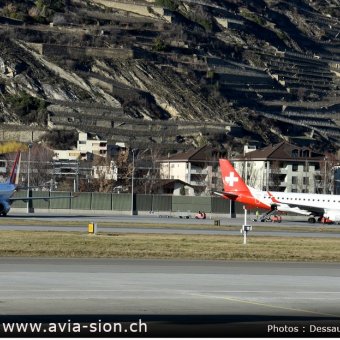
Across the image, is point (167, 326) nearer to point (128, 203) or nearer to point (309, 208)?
point (309, 208)

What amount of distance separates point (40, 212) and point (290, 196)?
21584 millimetres

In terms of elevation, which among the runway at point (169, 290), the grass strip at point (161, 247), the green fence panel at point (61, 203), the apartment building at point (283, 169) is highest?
the apartment building at point (283, 169)

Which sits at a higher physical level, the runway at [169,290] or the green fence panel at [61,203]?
the green fence panel at [61,203]

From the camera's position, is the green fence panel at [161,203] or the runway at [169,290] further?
the green fence panel at [161,203]

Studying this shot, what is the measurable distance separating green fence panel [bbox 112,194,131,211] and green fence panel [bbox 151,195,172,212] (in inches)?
95.5

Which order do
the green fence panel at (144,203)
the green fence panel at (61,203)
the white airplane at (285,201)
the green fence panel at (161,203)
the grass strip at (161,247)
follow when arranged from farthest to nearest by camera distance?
the green fence panel at (161,203) → the green fence panel at (144,203) → the green fence panel at (61,203) → the white airplane at (285,201) → the grass strip at (161,247)

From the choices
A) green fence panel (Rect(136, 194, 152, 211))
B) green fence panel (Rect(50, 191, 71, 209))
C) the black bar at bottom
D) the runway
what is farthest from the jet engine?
the black bar at bottom

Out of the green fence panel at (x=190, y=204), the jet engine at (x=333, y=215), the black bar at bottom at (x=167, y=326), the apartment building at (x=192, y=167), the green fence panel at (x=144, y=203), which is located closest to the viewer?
the black bar at bottom at (x=167, y=326)

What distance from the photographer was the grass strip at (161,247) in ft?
171

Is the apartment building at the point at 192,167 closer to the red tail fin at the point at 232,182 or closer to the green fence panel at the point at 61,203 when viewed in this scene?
the red tail fin at the point at 232,182

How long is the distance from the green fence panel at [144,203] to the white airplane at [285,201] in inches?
250

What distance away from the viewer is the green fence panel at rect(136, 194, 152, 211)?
400ft

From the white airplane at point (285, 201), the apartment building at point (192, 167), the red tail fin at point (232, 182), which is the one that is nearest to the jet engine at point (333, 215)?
the white airplane at point (285, 201)

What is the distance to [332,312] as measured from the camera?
107 ft
